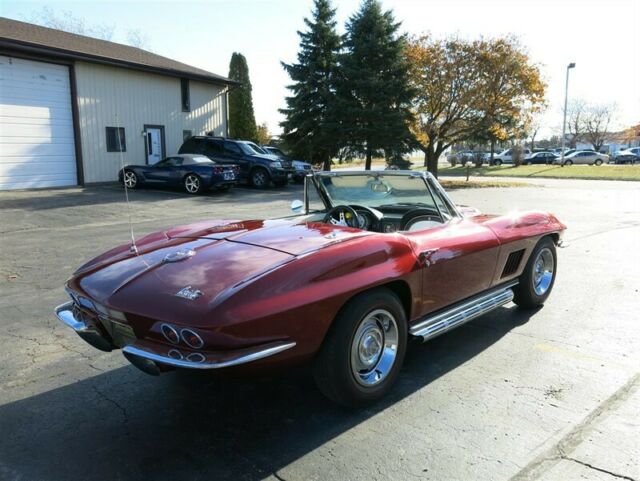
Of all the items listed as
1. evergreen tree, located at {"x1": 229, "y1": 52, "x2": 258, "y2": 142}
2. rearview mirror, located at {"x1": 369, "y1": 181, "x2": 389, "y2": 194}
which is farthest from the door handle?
evergreen tree, located at {"x1": 229, "y1": 52, "x2": 258, "y2": 142}

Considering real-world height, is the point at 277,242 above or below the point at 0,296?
above

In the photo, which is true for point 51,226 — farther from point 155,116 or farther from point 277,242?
point 155,116

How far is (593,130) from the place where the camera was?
77.2m

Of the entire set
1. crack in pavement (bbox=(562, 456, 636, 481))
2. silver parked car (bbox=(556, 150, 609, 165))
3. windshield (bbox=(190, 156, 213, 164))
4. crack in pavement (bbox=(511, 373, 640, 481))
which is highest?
silver parked car (bbox=(556, 150, 609, 165))

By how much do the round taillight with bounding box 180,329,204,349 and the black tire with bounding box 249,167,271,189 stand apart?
55.0 feet

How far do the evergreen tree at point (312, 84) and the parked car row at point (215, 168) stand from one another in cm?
399

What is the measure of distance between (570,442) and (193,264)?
2289mm

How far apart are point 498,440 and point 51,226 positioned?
9.85m

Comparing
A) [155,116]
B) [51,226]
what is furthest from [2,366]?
[155,116]

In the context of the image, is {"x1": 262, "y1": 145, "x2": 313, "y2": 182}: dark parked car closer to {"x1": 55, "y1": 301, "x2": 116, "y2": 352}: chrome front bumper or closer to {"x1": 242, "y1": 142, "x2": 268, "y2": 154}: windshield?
{"x1": 242, "y1": 142, "x2": 268, "y2": 154}: windshield

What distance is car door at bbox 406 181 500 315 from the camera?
11.3 ft

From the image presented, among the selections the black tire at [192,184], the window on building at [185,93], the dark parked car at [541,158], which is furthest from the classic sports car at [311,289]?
the dark parked car at [541,158]

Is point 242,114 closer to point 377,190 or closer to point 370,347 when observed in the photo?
point 377,190

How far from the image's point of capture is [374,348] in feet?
10.2
